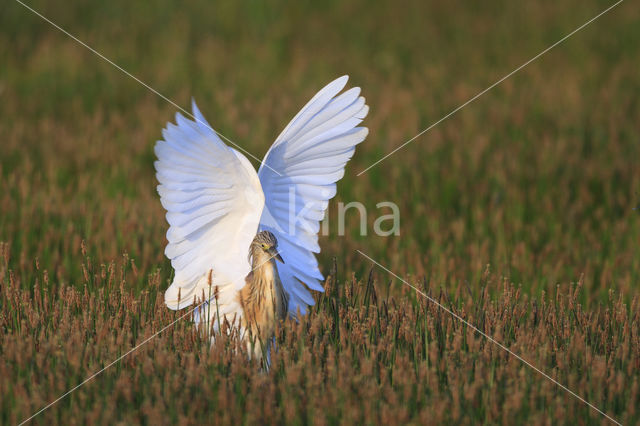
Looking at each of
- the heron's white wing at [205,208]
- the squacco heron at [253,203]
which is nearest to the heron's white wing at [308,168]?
the squacco heron at [253,203]

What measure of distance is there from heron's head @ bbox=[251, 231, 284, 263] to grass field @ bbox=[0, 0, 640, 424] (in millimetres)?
A: 416

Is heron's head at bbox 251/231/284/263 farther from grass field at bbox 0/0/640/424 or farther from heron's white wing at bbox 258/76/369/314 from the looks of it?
grass field at bbox 0/0/640/424

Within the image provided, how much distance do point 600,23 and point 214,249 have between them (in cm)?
1030

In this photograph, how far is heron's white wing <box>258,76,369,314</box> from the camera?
353 centimetres

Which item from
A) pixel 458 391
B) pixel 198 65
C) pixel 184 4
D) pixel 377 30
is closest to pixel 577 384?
pixel 458 391

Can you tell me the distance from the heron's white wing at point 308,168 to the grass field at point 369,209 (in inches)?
13.8

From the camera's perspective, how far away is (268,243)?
3508 mm

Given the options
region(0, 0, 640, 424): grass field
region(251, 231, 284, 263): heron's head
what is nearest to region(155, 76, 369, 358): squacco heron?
region(251, 231, 284, 263): heron's head

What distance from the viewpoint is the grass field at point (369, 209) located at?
345cm

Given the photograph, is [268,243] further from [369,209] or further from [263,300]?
[369,209]

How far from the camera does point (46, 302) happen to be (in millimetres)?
4035

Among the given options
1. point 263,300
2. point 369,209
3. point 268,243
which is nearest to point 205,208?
point 268,243

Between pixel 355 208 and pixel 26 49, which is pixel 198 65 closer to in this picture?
pixel 26 49

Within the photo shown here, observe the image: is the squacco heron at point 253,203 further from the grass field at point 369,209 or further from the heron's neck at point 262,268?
the grass field at point 369,209
